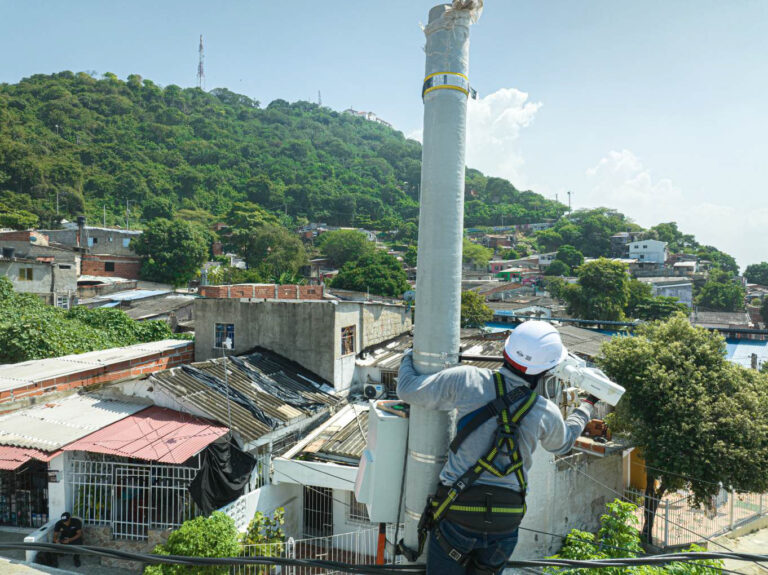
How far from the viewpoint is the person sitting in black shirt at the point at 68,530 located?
9.34m

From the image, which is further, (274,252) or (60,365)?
(274,252)

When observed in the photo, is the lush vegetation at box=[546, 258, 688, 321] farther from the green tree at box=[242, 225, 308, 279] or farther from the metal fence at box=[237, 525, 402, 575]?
the metal fence at box=[237, 525, 402, 575]

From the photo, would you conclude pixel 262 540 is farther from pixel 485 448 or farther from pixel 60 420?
pixel 485 448

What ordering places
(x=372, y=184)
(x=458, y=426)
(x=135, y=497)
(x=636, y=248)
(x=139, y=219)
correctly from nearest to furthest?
(x=458, y=426) < (x=135, y=497) < (x=139, y=219) < (x=636, y=248) < (x=372, y=184)

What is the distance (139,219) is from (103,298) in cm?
3616

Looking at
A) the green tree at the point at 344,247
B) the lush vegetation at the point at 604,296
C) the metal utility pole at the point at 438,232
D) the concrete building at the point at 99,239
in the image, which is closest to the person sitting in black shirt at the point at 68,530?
the metal utility pole at the point at 438,232

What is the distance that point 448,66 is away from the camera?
291 centimetres

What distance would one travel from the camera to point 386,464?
2932 mm

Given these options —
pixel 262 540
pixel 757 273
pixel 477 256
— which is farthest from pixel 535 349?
pixel 757 273

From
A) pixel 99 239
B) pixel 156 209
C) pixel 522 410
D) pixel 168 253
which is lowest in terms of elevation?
pixel 522 410

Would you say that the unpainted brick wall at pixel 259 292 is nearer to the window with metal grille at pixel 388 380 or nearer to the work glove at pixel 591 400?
the window with metal grille at pixel 388 380

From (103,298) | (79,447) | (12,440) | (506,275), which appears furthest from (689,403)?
(506,275)

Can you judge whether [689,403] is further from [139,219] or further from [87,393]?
[139,219]

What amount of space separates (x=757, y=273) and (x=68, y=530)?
352ft
